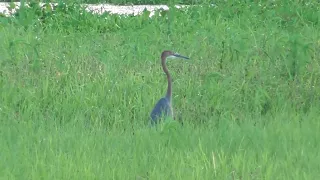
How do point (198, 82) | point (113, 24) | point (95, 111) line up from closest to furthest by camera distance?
point (95, 111) → point (198, 82) → point (113, 24)

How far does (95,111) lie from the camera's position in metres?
6.35

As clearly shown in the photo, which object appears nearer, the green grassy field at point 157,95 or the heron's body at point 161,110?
the green grassy field at point 157,95

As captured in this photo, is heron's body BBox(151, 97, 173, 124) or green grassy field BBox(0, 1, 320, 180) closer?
green grassy field BBox(0, 1, 320, 180)

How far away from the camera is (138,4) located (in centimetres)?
1229

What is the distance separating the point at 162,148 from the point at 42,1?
5.36 meters

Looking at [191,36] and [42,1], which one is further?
[42,1]

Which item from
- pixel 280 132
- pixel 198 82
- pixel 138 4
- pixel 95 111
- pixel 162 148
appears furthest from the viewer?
pixel 138 4

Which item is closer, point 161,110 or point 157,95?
point 161,110

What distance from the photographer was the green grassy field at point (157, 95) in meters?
4.89

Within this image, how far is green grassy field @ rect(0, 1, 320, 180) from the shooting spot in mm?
4891

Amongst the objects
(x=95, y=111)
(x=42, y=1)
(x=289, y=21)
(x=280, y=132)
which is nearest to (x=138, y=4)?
(x=42, y=1)

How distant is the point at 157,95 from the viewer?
676 cm

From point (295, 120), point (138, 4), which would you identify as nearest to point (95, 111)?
point (295, 120)

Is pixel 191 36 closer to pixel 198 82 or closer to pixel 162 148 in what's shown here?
pixel 198 82
